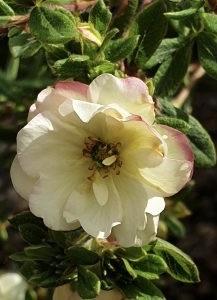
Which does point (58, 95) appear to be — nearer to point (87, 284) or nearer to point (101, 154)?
point (101, 154)

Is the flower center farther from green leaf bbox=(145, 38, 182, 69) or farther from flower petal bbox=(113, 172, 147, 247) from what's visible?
green leaf bbox=(145, 38, 182, 69)

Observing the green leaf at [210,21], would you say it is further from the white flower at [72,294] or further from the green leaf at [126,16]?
the white flower at [72,294]

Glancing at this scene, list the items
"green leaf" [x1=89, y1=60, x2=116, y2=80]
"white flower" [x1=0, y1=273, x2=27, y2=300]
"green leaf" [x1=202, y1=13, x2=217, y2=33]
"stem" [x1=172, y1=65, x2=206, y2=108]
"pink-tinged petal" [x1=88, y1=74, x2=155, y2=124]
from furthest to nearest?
"stem" [x1=172, y1=65, x2=206, y2=108] → "white flower" [x1=0, y1=273, x2=27, y2=300] → "green leaf" [x1=202, y1=13, x2=217, y2=33] → "green leaf" [x1=89, y1=60, x2=116, y2=80] → "pink-tinged petal" [x1=88, y1=74, x2=155, y2=124]

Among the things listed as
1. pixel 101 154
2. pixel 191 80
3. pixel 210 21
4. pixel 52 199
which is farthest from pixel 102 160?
pixel 191 80

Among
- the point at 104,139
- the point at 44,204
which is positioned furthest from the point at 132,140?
the point at 44,204

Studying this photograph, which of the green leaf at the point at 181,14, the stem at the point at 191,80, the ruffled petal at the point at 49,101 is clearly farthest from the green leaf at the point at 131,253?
the stem at the point at 191,80

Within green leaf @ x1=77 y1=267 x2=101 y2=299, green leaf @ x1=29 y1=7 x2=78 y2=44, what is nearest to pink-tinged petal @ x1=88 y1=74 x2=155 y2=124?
green leaf @ x1=29 y1=7 x2=78 y2=44
